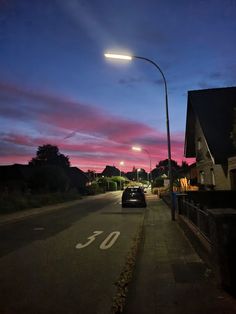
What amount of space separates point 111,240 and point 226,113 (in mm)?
17540

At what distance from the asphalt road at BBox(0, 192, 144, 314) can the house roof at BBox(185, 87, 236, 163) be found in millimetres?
11521

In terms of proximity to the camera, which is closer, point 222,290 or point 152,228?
point 222,290

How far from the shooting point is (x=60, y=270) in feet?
25.7

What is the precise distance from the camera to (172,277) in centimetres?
714

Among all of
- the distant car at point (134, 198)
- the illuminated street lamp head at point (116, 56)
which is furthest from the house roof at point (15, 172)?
the illuminated street lamp head at point (116, 56)

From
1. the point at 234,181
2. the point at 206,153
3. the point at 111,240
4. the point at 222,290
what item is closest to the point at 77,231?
the point at 111,240

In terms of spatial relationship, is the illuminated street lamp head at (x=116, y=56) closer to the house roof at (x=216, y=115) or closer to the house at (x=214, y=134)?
the house at (x=214, y=134)

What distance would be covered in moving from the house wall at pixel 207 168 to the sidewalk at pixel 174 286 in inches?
551

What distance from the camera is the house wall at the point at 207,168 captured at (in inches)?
937

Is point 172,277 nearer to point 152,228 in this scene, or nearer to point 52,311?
point 52,311

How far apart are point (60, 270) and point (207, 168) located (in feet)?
69.8

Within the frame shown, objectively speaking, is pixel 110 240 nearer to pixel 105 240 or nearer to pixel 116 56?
pixel 105 240

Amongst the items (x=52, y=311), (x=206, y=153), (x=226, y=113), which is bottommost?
(x=52, y=311)

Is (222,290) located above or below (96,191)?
below
